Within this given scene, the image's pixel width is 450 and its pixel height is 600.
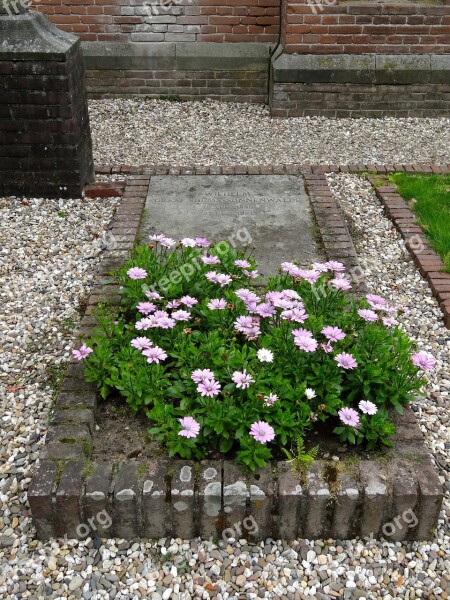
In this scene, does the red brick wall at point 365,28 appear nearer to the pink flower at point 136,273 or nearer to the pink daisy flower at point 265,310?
the pink flower at point 136,273

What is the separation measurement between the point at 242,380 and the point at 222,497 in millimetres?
462

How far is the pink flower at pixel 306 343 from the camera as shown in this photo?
253cm

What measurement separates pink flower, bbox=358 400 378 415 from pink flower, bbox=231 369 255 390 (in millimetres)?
463

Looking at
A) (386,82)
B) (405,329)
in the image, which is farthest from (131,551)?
(386,82)

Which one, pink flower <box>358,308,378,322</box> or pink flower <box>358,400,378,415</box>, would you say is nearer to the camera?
pink flower <box>358,400,378,415</box>

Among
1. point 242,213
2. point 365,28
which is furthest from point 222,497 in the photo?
point 365,28

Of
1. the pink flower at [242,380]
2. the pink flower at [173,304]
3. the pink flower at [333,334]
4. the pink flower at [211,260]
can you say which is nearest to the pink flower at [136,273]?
the pink flower at [173,304]

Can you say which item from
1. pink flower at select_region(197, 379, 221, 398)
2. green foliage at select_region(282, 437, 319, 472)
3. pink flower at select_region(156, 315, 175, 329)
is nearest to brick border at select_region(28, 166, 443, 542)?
green foliage at select_region(282, 437, 319, 472)

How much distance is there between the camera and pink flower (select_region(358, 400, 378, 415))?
2.46 m

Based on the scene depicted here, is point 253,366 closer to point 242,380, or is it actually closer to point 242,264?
point 242,380

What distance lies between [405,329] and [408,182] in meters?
2.35

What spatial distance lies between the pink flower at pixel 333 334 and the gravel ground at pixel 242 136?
12.4 ft

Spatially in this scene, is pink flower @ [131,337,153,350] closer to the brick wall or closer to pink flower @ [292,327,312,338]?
pink flower @ [292,327,312,338]

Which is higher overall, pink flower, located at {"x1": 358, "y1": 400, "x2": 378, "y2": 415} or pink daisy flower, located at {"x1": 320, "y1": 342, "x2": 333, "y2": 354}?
pink daisy flower, located at {"x1": 320, "y1": 342, "x2": 333, "y2": 354}
